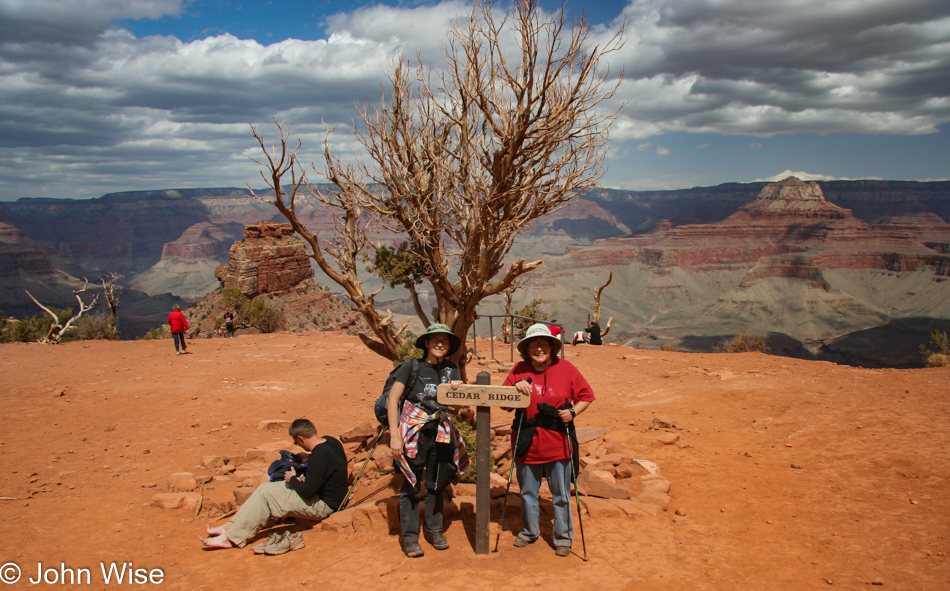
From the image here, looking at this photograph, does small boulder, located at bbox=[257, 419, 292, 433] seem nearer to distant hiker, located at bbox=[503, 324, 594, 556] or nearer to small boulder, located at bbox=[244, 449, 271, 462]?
small boulder, located at bbox=[244, 449, 271, 462]

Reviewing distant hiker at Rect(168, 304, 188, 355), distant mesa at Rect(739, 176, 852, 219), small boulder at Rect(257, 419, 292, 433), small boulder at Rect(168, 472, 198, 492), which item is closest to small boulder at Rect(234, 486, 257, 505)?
small boulder at Rect(168, 472, 198, 492)

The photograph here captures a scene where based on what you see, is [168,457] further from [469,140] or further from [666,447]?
[666,447]

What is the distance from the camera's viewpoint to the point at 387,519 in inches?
224

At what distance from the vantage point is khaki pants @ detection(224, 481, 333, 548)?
550 cm

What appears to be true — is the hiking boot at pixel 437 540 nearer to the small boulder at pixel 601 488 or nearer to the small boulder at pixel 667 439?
the small boulder at pixel 601 488

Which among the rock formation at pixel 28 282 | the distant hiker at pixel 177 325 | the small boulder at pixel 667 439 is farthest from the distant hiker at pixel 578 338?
the rock formation at pixel 28 282

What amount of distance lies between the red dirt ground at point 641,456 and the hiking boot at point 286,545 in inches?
3.0

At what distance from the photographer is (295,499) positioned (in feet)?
18.6

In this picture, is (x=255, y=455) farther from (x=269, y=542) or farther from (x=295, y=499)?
(x=269, y=542)

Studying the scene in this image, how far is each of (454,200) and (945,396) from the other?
9679 millimetres

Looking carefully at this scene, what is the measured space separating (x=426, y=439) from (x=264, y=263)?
150 ft

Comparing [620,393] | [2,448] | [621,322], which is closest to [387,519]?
[2,448]

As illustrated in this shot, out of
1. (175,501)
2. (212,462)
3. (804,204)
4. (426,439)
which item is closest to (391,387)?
(426,439)

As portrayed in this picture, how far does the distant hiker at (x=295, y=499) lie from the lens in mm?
5469
